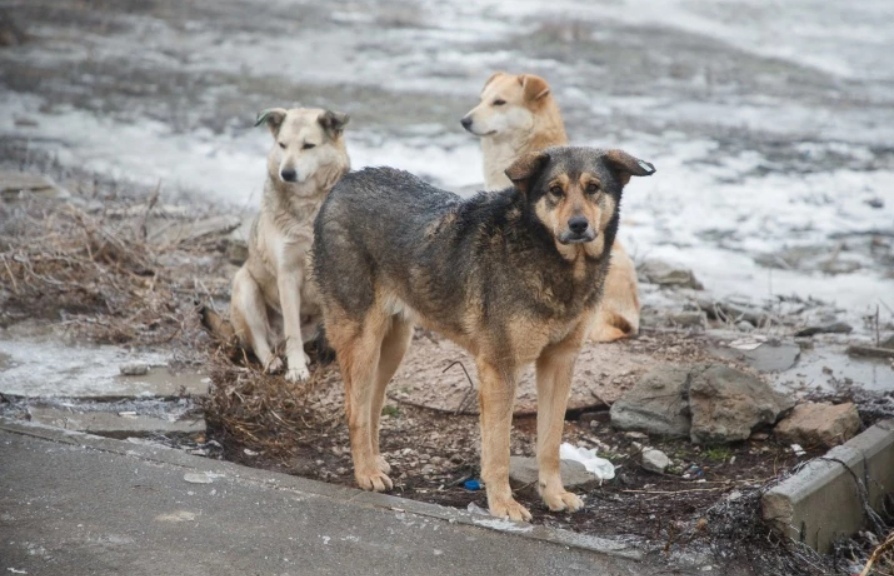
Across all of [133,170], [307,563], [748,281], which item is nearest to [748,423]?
[307,563]

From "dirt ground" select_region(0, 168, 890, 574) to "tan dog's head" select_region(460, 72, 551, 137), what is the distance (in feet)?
7.17

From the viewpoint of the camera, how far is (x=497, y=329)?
5.59 metres

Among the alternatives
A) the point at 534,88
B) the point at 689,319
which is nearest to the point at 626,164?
the point at 689,319

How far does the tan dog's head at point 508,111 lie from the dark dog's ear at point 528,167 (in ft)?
14.1

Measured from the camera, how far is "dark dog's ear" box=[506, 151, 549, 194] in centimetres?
547

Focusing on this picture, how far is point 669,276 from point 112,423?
17.8 feet

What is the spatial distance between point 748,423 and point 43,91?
550 inches

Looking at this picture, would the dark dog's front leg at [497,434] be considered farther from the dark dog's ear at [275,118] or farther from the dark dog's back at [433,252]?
the dark dog's ear at [275,118]

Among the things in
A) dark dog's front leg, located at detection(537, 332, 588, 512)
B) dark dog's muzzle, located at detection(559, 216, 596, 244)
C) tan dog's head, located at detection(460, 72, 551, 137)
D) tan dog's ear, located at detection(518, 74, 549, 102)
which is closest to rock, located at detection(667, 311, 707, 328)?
tan dog's head, located at detection(460, 72, 551, 137)

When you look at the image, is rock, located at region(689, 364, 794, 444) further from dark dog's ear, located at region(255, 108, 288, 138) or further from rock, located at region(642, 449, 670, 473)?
dark dog's ear, located at region(255, 108, 288, 138)

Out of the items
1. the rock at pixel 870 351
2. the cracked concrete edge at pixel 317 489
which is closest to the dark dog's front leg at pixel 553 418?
the cracked concrete edge at pixel 317 489

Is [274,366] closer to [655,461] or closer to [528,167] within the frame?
[655,461]

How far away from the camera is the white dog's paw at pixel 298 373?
7.85 metres

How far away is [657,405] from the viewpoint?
6.77 metres
